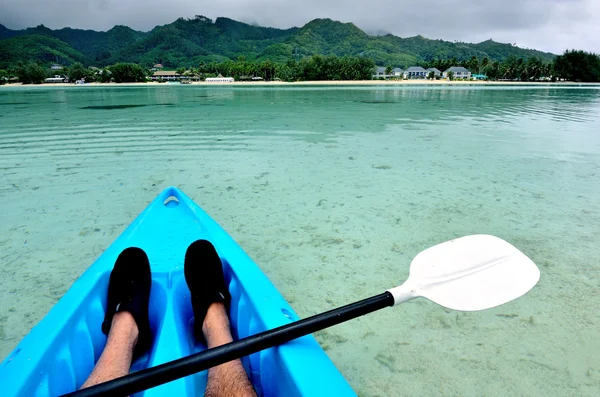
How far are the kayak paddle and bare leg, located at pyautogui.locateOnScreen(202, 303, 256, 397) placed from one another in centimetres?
20

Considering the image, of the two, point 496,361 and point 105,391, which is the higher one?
point 105,391

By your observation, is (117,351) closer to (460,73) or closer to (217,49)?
(460,73)

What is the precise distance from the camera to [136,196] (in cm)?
414

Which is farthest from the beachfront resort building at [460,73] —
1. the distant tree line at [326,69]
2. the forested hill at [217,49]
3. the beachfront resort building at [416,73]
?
the forested hill at [217,49]

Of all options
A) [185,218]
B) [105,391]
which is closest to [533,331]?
[105,391]

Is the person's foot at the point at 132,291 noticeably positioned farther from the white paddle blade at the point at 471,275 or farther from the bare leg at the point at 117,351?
the white paddle blade at the point at 471,275

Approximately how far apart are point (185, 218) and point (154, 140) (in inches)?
226

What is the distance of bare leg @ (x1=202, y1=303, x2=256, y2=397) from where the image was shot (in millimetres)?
1244

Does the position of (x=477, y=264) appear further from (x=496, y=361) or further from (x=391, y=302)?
(x=391, y=302)

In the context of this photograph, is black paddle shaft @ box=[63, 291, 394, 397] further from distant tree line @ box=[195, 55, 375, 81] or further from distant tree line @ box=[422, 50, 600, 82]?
distant tree line @ box=[422, 50, 600, 82]

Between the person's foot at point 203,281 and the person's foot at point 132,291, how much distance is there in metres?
0.22

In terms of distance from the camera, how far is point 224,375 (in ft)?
4.33

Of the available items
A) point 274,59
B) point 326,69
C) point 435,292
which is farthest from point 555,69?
point 435,292

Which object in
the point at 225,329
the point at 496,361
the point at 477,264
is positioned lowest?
the point at 496,361
